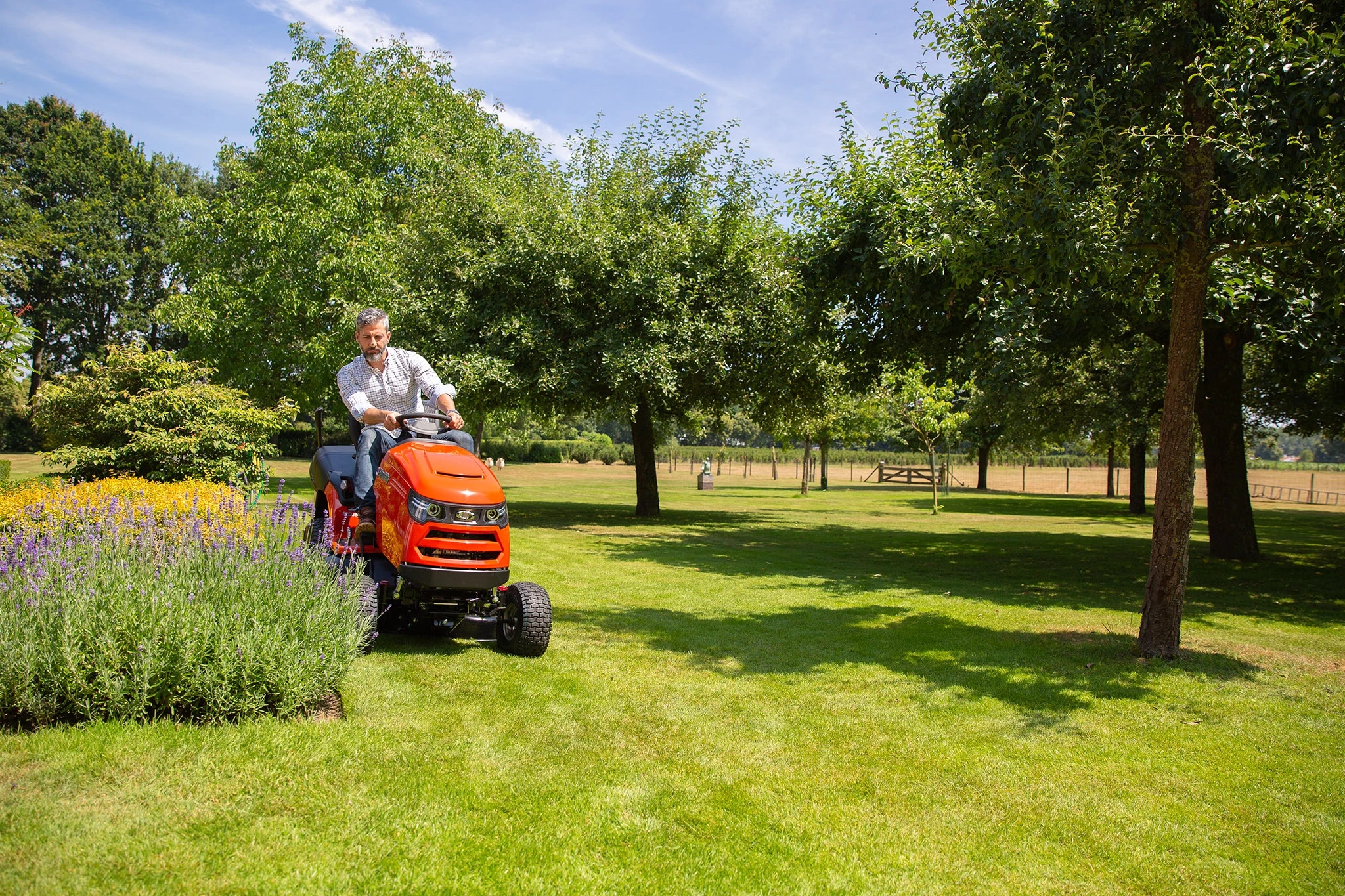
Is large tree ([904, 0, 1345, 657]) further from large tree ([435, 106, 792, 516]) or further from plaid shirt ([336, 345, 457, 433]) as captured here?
large tree ([435, 106, 792, 516])

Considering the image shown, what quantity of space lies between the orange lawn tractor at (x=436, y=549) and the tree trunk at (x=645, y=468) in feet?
48.0

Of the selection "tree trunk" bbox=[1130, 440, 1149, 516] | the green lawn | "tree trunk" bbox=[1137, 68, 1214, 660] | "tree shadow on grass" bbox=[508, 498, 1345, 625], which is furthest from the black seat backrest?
"tree trunk" bbox=[1130, 440, 1149, 516]

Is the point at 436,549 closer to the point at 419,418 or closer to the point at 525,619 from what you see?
the point at 525,619

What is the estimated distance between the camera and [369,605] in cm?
534

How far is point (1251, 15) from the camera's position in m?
6.53

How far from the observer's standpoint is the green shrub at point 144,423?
35.4ft

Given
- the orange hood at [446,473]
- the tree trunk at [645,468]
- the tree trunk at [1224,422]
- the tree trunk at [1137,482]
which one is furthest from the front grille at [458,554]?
the tree trunk at [1137,482]

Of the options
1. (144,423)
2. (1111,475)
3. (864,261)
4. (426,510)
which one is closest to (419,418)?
(426,510)

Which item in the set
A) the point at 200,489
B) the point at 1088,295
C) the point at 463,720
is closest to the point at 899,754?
the point at 463,720

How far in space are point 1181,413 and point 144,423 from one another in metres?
11.9

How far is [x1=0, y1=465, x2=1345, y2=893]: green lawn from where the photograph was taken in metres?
3.16

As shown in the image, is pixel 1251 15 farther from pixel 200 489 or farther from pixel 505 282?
pixel 505 282

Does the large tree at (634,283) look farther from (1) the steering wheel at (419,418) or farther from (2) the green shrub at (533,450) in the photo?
(2) the green shrub at (533,450)

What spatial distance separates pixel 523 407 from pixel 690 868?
54.5 ft
